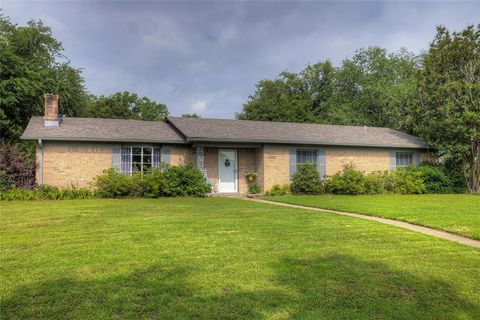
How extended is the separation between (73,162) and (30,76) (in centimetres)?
970

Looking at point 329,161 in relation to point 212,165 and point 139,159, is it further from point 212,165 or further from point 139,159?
point 139,159

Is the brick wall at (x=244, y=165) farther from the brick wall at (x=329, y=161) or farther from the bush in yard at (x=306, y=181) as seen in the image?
the bush in yard at (x=306, y=181)

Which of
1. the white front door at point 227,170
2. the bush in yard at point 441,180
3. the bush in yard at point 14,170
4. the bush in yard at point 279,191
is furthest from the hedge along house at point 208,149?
the bush in yard at point 441,180

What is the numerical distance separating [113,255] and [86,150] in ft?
39.9

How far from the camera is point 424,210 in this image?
10.9 metres

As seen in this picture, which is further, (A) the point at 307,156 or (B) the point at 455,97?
(B) the point at 455,97

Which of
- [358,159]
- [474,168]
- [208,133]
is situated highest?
[208,133]

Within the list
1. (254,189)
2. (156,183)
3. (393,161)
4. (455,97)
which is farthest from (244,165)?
(455,97)

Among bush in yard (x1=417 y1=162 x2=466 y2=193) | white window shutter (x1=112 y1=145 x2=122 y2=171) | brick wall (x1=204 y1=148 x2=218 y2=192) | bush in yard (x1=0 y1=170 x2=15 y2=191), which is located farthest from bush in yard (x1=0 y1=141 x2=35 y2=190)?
bush in yard (x1=417 y1=162 x2=466 y2=193)

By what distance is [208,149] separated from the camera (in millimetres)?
18484

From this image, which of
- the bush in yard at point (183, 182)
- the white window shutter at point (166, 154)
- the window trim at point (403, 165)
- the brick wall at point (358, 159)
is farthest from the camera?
the window trim at point (403, 165)

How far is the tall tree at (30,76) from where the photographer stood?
2141 cm

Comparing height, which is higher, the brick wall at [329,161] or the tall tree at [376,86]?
the tall tree at [376,86]

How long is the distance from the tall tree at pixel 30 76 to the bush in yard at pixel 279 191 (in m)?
14.9
